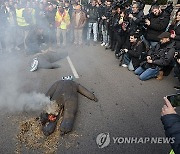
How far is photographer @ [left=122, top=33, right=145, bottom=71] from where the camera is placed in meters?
7.07

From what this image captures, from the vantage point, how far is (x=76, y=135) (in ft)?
13.7

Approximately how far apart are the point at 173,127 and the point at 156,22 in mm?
5533

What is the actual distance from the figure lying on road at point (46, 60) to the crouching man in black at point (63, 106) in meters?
2.33

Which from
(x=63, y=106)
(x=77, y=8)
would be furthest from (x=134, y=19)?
(x=63, y=106)

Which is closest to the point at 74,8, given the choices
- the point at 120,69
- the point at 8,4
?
the point at 8,4

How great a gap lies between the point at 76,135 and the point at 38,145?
0.71 meters

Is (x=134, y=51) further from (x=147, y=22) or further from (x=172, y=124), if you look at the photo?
(x=172, y=124)

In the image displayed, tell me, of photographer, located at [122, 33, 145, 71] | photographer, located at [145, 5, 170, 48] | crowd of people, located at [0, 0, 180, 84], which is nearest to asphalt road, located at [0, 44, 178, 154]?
photographer, located at [122, 33, 145, 71]

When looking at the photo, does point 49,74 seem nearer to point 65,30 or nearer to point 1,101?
point 1,101

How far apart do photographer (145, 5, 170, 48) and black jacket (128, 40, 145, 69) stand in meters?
0.36

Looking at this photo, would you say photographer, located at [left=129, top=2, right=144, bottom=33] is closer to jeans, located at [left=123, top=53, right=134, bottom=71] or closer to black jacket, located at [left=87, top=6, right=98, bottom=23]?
jeans, located at [left=123, top=53, right=134, bottom=71]

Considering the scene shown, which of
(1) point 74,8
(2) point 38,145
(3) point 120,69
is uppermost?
(1) point 74,8

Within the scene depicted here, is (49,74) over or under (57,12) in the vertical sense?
under

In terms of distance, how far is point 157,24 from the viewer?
22.8ft
